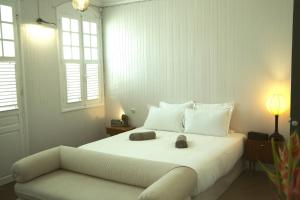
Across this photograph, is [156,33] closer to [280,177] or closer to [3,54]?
[3,54]

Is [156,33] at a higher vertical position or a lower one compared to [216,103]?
higher

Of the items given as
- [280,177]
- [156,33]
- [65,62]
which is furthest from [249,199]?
[65,62]

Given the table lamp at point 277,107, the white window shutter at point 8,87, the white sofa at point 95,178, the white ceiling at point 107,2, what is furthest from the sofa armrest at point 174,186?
the white ceiling at point 107,2

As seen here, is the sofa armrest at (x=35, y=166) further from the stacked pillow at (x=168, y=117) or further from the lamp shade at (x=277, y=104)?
the lamp shade at (x=277, y=104)

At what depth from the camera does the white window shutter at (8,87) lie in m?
3.64

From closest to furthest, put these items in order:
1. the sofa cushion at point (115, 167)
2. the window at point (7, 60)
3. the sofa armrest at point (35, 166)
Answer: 1. the sofa cushion at point (115, 167)
2. the sofa armrest at point (35, 166)
3. the window at point (7, 60)

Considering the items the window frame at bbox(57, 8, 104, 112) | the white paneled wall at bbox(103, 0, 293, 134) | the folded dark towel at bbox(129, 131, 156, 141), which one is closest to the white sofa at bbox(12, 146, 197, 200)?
the folded dark towel at bbox(129, 131, 156, 141)

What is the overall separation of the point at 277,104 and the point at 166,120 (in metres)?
1.48

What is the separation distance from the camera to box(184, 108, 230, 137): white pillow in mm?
3897

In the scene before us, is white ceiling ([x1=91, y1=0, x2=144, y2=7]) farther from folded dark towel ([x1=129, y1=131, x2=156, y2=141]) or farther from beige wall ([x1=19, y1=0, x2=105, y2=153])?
folded dark towel ([x1=129, y1=131, x2=156, y2=141])

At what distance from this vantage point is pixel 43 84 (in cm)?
422

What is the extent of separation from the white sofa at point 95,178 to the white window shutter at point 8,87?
110cm

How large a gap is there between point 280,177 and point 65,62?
13.0 ft

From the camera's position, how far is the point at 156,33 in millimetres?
4707
